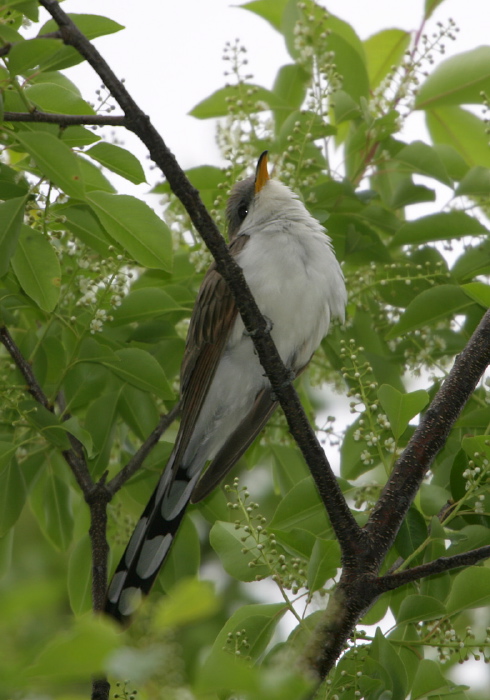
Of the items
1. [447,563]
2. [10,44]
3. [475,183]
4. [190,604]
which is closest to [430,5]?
[475,183]

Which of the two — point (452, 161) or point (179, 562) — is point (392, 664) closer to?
point (179, 562)

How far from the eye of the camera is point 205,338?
11.9 ft

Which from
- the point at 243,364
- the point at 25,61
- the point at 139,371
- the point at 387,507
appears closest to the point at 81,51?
the point at 25,61

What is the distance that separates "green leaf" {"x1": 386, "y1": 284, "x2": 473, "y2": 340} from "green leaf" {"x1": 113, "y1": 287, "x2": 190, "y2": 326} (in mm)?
920

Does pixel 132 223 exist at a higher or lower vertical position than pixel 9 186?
lower

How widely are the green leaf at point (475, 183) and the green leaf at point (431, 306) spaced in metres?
0.58

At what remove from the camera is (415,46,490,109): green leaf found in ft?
11.8

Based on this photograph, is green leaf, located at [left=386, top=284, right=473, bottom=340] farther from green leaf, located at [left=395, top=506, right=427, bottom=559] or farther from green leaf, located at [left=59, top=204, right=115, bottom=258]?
green leaf, located at [left=59, top=204, right=115, bottom=258]

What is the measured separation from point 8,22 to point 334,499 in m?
1.76

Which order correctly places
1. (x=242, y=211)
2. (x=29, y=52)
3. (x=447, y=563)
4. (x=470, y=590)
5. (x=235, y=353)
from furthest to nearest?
(x=242, y=211), (x=235, y=353), (x=470, y=590), (x=447, y=563), (x=29, y=52)

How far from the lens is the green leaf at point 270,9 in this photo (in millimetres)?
3744

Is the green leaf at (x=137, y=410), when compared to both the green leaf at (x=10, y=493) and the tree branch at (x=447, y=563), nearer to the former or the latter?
the green leaf at (x=10, y=493)

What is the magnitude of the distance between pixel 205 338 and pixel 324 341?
59 cm

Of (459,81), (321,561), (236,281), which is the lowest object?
(321,561)
